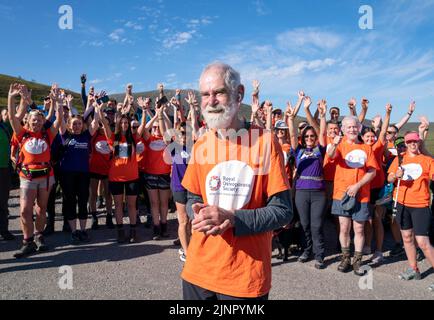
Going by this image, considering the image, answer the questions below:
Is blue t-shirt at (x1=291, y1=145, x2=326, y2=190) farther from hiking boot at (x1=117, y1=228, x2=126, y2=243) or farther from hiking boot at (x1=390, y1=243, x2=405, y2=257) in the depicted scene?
hiking boot at (x1=117, y1=228, x2=126, y2=243)

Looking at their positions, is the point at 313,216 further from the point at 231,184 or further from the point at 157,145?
the point at 231,184

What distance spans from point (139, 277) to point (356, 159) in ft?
12.3

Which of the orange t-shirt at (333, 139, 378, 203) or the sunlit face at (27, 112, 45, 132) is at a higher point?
the sunlit face at (27, 112, 45, 132)

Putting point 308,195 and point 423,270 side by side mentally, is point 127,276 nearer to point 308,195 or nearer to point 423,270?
point 308,195

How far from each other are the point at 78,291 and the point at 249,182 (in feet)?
10.9

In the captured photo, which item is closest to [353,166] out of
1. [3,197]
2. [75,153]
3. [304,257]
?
[304,257]

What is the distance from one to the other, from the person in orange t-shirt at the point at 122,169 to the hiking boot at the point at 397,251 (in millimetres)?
4760

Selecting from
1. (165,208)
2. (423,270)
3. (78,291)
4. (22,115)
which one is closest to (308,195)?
(423,270)

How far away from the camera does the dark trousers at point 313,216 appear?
5.06m

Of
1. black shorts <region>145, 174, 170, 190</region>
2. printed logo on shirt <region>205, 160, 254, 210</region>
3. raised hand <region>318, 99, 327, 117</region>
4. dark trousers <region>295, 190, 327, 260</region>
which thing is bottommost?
dark trousers <region>295, 190, 327, 260</region>

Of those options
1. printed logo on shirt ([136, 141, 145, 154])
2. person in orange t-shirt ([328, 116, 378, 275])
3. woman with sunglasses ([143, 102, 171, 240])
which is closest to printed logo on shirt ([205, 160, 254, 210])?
person in orange t-shirt ([328, 116, 378, 275])

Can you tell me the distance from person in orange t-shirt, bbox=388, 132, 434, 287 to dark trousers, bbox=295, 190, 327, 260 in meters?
1.11

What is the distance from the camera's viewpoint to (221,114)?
1.84 meters

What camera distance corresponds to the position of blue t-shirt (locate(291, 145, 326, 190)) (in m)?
5.14
